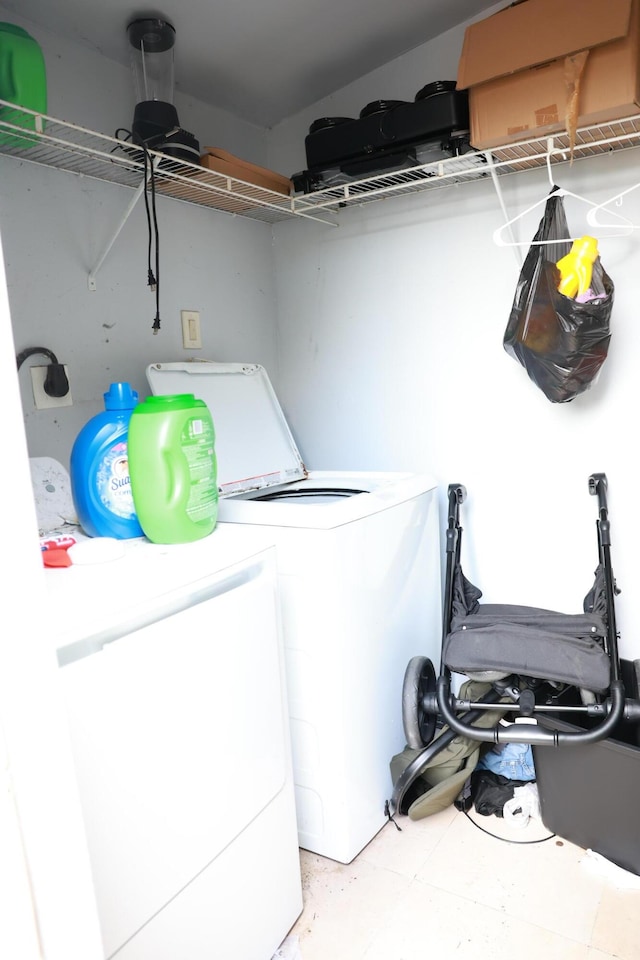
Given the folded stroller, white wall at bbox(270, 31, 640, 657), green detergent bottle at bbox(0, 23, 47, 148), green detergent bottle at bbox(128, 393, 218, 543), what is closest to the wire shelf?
green detergent bottle at bbox(0, 23, 47, 148)

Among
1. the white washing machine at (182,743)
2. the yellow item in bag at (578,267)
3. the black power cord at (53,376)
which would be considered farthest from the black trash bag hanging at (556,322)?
the black power cord at (53,376)

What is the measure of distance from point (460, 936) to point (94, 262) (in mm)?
1878

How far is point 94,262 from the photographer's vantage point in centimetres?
172

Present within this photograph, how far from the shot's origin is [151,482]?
129 cm

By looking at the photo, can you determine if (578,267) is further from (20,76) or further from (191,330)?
(20,76)

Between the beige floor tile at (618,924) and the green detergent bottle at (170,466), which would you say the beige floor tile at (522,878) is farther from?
the green detergent bottle at (170,466)

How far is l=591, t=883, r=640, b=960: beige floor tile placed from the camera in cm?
134

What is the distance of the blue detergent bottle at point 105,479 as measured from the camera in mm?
1370

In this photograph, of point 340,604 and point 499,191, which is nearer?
point 340,604

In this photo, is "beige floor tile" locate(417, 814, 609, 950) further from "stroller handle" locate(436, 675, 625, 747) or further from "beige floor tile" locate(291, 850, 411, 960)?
"stroller handle" locate(436, 675, 625, 747)

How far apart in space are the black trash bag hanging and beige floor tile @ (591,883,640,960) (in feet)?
3.99

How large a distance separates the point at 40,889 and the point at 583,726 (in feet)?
4.69

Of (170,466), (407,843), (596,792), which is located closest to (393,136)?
(170,466)

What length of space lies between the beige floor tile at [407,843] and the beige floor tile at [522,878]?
0.02m
